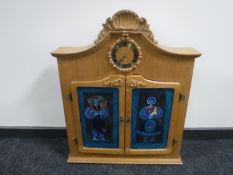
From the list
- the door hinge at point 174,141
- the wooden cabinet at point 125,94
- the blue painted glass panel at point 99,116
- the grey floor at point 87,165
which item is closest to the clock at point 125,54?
the wooden cabinet at point 125,94

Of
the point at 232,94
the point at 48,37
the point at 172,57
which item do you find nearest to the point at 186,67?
the point at 172,57

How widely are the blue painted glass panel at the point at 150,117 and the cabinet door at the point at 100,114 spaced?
0.09 m

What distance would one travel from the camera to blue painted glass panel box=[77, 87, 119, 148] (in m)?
1.26

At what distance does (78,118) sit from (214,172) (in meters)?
0.96

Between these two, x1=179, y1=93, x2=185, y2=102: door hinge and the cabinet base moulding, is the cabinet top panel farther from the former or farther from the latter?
the cabinet base moulding

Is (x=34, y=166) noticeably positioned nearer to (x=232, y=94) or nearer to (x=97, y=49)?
(x=97, y=49)

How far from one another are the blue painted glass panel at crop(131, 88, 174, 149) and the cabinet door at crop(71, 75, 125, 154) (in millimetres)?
85

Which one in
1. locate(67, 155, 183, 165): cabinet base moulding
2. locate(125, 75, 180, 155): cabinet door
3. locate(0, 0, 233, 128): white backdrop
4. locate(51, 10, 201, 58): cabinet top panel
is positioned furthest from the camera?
locate(67, 155, 183, 165): cabinet base moulding

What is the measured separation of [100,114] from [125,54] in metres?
0.42

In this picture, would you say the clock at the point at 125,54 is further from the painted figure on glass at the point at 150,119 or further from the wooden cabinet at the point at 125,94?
the painted figure on glass at the point at 150,119

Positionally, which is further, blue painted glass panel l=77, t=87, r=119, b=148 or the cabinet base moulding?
the cabinet base moulding

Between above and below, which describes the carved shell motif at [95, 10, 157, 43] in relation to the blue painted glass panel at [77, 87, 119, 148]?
above

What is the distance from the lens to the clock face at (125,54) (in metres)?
1.13

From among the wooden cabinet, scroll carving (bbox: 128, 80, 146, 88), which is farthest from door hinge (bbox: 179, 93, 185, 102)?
scroll carving (bbox: 128, 80, 146, 88)
